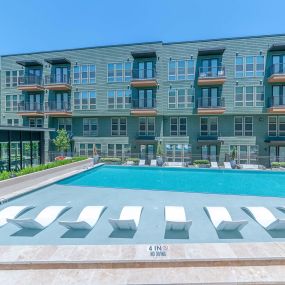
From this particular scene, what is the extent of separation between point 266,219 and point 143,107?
1784 centimetres

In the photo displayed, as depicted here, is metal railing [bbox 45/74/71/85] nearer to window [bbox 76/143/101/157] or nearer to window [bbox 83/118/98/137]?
window [bbox 83/118/98/137]

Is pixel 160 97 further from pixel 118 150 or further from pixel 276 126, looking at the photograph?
pixel 276 126

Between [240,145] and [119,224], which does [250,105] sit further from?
[119,224]

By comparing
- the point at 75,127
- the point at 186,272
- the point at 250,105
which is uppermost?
the point at 250,105

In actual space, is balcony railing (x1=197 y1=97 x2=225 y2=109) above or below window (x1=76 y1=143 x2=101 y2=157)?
above

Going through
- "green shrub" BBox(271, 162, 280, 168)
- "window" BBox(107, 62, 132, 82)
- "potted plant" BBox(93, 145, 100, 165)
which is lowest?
"green shrub" BBox(271, 162, 280, 168)

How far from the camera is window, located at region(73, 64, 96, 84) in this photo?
25.2 meters

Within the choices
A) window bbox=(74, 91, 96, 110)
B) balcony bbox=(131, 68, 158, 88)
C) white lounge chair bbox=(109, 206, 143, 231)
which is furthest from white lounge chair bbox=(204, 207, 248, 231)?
window bbox=(74, 91, 96, 110)

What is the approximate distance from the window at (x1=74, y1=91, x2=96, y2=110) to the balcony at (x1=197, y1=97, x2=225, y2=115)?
38.6 feet

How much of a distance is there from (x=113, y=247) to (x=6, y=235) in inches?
141

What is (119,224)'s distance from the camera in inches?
269

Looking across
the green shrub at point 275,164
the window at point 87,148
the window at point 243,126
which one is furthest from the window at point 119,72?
the green shrub at point 275,164

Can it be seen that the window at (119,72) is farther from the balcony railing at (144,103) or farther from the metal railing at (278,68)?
the metal railing at (278,68)

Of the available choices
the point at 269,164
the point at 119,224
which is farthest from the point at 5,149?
the point at 269,164
